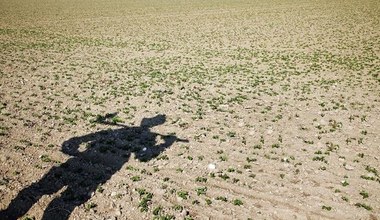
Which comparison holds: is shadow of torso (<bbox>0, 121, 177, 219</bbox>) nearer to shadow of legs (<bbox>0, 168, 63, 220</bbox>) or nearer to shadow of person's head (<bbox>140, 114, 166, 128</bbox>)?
shadow of legs (<bbox>0, 168, 63, 220</bbox>)

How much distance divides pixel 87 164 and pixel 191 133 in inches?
160

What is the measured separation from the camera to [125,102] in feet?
51.4

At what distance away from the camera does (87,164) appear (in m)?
10.4

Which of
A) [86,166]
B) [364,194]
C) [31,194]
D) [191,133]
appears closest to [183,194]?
[86,166]

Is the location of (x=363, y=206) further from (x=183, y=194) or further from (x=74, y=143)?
(x=74, y=143)

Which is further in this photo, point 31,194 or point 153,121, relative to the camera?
point 153,121

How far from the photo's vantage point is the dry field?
875 centimetres

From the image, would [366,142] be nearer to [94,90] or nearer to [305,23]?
[94,90]

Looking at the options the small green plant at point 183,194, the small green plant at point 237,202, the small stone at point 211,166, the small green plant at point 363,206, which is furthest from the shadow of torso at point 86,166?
the small green plant at point 363,206

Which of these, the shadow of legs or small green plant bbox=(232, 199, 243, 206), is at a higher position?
small green plant bbox=(232, 199, 243, 206)

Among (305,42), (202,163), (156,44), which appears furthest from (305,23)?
(202,163)

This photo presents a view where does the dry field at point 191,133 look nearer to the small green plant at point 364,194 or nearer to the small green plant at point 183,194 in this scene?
the small green plant at point 183,194

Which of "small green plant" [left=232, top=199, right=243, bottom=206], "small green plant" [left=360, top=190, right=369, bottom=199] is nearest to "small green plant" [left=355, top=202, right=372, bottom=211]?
"small green plant" [left=360, top=190, right=369, bottom=199]

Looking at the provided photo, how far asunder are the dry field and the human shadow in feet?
0.12
